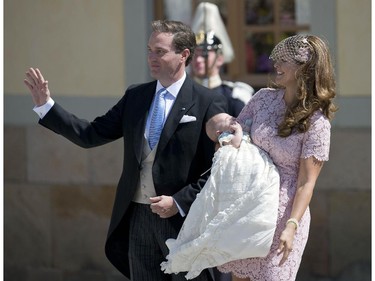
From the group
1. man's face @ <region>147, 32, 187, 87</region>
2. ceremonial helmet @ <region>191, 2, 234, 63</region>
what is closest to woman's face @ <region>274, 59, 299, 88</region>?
man's face @ <region>147, 32, 187, 87</region>

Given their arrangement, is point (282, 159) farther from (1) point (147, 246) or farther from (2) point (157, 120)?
(1) point (147, 246)

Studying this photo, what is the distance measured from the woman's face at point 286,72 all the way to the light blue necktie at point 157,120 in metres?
0.59

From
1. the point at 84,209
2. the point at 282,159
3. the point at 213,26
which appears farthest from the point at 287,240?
the point at 84,209

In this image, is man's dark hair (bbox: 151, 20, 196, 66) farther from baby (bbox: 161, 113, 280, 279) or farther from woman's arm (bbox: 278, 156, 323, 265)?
woman's arm (bbox: 278, 156, 323, 265)

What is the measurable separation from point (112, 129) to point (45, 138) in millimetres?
3005

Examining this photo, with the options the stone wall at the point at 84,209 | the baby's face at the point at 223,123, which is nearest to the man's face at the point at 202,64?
the stone wall at the point at 84,209

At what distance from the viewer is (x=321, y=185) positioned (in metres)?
6.84

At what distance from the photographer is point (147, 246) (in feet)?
14.4

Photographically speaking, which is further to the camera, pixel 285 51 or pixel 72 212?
pixel 72 212

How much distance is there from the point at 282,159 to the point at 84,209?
3.56 meters

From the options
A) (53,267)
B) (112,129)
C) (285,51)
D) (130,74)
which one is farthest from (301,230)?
(53,267)

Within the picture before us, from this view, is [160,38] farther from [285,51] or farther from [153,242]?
[153,242]

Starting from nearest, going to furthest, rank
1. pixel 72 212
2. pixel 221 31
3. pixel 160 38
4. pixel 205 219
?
pixel 205 219
pixel 160 38
pixel 221 31
pixel 72 212

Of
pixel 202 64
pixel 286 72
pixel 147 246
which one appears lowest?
pixel 147 246
